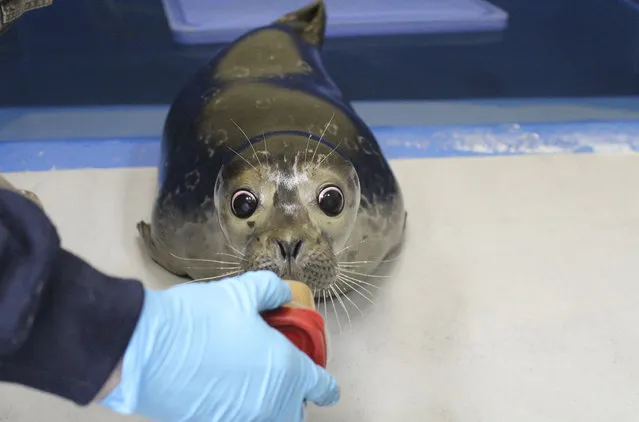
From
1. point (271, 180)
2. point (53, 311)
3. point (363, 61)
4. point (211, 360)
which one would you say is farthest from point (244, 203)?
point (363, 61)

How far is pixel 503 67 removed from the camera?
300cm

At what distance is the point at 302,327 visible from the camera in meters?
1.04

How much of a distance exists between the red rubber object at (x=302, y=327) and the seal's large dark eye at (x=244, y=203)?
320 mm

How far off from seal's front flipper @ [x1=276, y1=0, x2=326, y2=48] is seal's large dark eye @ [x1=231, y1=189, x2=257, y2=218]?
81 cm

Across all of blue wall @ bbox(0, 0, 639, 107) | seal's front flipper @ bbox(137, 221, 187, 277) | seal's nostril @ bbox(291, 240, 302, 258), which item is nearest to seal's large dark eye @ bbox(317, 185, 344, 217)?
seal's nostril @ bbox(291, 240, 302, 258)

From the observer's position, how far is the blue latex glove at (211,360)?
2.83ft

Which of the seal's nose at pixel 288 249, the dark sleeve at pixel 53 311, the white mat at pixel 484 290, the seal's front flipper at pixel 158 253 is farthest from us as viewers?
the seal's front flipper at pixel 158 253

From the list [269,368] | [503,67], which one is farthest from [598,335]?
[503,67]

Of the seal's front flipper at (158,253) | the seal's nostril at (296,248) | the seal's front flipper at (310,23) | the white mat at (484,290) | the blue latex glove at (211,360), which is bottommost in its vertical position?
the white mat at (484,290)

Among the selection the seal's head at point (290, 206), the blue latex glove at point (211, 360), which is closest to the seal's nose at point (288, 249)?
the seal's head at point (290, 206)

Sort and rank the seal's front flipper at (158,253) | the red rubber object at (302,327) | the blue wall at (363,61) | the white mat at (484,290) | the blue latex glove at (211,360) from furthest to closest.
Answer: the blue wall at (363,61)
the seal's front flipper at (158,253)
the white mat at (484,290)
the red rubber object at (302,327)
the blue latex glove at (211,360)

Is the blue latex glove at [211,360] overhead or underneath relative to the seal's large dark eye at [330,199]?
overhead

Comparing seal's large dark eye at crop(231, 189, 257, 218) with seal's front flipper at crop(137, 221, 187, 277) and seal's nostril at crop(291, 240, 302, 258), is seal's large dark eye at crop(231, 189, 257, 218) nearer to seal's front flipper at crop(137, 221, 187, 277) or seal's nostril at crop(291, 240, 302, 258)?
seal's nostril at crop(291, 240, 302, 258)

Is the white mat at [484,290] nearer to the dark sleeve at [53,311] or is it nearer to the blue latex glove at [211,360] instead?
the blue latex glove at [211,360]
